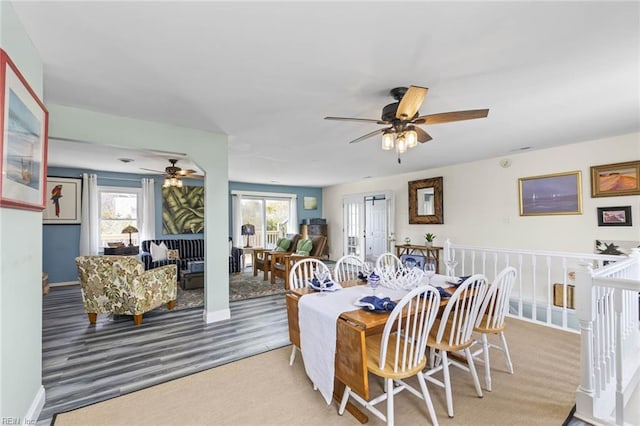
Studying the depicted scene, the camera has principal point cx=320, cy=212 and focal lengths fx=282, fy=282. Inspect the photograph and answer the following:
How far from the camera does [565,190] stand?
423 cm

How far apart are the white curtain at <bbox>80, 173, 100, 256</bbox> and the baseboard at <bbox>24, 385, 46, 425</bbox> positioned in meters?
4.56

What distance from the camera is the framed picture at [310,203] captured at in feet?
29.9

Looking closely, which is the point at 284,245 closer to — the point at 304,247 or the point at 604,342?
the point at 304,247

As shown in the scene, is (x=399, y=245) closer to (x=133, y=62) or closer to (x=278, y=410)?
(x=278, y=410)

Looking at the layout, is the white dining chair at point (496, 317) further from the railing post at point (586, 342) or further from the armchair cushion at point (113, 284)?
the armchair cushion at point (113, 284)

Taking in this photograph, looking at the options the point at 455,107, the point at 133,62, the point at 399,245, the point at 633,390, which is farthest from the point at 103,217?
the point at 633,390

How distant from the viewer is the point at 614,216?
3.80 metres

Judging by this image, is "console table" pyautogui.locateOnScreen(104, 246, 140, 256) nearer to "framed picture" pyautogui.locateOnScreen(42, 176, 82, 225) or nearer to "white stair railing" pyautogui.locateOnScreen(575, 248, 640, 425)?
"framed picture" pyautogui.locateOnScreen(42, 176, 82, 225)

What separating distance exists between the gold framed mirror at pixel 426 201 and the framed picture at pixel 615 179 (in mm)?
2369

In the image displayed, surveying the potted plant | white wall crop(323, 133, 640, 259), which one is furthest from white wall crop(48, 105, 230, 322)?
the potted plant

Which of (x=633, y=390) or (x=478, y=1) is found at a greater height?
(x=478, y=1)

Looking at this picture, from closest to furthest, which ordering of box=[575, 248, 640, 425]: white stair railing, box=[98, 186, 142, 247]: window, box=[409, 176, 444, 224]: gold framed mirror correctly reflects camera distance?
box=[575, 248, 640, 425]: white stair railing
box=[409, 176, 444, 224]: gold framed mirror
box=[98, 186, 142, 247]: window

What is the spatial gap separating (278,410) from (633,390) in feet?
9.29

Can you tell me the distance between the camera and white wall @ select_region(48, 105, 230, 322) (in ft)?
9.95
